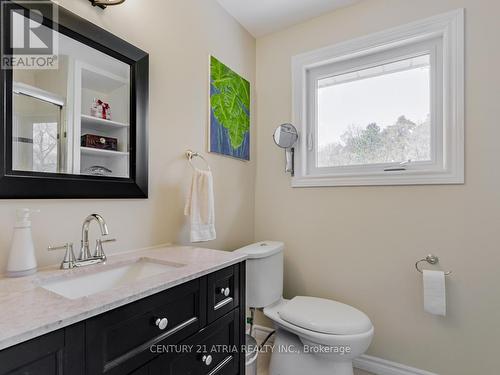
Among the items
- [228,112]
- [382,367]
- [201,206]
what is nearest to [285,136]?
[228,112]

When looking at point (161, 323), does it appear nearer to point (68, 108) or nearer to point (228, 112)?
point (68, 108)

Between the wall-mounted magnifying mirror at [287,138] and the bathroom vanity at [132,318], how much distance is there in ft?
3.22

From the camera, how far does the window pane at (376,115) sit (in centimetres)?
167

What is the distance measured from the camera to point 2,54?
0.83m

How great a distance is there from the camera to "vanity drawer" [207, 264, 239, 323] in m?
1.00

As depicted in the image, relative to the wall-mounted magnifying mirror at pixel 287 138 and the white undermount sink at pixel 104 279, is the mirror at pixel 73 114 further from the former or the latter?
the wall-mounted magnifying mirror at pixel 287 138

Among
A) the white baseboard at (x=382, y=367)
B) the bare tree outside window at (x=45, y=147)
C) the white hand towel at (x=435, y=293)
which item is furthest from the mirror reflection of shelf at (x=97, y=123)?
the white baseboard at (x=382, y=367)

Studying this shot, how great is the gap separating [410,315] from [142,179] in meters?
1.69

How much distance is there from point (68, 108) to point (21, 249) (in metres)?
0.51

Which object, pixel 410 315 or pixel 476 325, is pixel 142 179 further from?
pixel 476 325

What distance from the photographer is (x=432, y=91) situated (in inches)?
63.6

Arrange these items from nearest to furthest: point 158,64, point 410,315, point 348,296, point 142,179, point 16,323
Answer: point 16,323
point 142,179
point 158,64
point 410,315
point 348,296

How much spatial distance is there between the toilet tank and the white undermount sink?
0.61 meters

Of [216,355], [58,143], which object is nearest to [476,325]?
[216,355]
